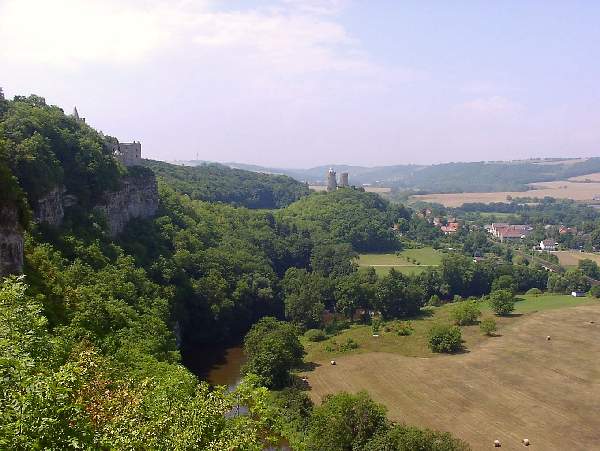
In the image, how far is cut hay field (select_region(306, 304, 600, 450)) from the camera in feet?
128

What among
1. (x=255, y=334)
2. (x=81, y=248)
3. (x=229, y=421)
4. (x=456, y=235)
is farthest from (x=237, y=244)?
(x=456, y=235)

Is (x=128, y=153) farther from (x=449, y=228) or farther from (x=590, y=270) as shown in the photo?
(x=449, y=228)

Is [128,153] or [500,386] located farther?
[128,153]

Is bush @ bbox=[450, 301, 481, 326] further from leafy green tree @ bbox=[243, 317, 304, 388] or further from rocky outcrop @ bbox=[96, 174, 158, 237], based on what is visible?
rocky outcrop @ bbox=[96, 174, 158, 237]

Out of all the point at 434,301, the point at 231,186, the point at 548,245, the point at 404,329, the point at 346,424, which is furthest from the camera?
the point at 231,186

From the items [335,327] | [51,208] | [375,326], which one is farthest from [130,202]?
[375,326]

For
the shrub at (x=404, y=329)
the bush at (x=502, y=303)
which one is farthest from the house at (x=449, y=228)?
the shrub at (x=404, y=329)

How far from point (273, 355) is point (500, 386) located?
21.5 metres

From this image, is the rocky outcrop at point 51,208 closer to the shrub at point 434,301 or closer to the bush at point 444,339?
the bush at point 444,339

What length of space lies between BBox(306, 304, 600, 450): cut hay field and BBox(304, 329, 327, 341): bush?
673 cm

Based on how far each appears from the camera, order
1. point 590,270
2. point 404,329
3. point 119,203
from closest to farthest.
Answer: point 119,203, point 404,329, point 590,270

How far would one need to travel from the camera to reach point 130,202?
2486 inches

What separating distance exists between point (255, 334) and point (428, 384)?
17767 mm

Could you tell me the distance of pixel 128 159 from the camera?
7231 centimetres
